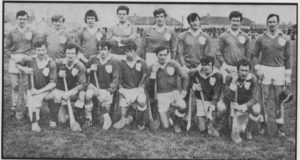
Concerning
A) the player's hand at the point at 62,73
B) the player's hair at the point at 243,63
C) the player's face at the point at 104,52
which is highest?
the player's face at the point at 104,52

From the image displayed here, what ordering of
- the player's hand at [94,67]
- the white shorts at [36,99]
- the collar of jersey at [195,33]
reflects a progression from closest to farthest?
the collar of jersey at [195,33] < the player's hand at [94,67] < the white shorts at [36,99]

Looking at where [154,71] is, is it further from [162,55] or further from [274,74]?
[274,74]

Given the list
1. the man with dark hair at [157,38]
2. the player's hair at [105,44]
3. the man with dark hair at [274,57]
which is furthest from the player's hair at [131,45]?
the man with dark hair at [274,57]

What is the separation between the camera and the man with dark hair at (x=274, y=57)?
18.0 feet

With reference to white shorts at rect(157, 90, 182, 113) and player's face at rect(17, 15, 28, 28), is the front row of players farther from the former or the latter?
player's face at rect(17, 15, 28, 28)

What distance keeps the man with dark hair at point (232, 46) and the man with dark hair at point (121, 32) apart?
1.17 m

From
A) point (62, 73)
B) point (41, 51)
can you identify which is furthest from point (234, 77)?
point (41, 51)

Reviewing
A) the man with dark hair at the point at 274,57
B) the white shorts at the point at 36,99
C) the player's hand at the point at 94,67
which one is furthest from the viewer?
the white shorts at the point at 36,99

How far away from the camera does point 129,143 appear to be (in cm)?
562

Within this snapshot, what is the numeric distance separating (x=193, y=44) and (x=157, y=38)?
482mm

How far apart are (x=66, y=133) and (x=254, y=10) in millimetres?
2988

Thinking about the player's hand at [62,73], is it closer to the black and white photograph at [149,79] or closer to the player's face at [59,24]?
the black and white photograph at [149,79]

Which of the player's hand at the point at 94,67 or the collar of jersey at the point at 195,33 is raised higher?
the collar of jersey at the point at 195,33

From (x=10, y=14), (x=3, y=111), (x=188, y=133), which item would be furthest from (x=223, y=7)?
(x=3, y=111)
